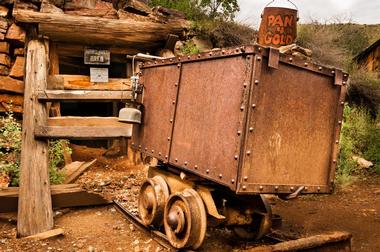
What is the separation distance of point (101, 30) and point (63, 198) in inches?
134

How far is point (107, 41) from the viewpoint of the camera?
7.77m

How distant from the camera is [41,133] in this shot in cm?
526

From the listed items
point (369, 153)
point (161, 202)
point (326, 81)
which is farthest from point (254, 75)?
point (369, 153)

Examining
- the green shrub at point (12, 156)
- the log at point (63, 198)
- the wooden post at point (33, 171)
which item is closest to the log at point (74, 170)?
the green shrub at point (12, 156)

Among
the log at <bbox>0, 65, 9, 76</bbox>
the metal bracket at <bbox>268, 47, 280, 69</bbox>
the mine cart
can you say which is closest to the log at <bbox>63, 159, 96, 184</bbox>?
the log at <bbox>0, 65, 9, 76</bbox>

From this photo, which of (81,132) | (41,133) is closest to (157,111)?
(81,132)

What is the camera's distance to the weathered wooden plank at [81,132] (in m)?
5.27

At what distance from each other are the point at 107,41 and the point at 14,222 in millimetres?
3991

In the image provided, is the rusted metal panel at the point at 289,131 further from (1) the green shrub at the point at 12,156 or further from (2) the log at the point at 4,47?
(2) the log at the point at 4,47

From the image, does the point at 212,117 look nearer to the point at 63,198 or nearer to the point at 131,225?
the point at 131,225

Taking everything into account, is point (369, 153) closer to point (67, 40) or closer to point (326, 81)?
point (326, 81)

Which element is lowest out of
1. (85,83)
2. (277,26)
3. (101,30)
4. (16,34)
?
(85,83)

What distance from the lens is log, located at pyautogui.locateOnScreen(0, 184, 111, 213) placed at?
5168 mm

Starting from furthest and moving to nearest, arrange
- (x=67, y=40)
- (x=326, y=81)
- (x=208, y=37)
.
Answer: (x=208, y=37) → (x=67, y=40) → (x=326, y=81)
